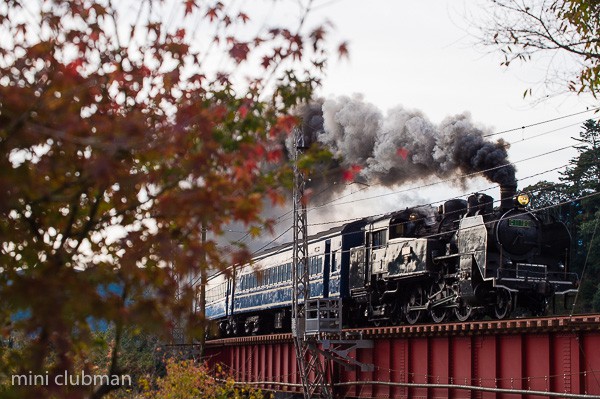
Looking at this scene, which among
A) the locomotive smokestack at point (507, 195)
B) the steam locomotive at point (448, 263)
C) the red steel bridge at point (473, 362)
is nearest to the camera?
the red steel bridge at point (473, 362)

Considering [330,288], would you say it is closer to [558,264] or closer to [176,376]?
[176,376]

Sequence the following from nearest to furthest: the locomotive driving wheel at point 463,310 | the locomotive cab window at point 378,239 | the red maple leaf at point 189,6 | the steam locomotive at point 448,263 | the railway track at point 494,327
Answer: the red maple leaf at point 189,6 < the railway track at point 494,327 < the steam locomotive at point 448,263 < the locomotive driving wheel at point 463,310 < the locomotive cab window at point 378,239

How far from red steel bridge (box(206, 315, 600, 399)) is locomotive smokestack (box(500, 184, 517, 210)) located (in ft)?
16.2

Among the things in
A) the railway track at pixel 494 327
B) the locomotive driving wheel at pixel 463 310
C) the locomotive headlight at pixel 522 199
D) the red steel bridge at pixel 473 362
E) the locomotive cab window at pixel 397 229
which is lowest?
the red steel bridge at pixel 473 362

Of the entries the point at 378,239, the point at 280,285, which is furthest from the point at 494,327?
the point at 280,285

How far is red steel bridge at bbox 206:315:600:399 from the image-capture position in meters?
18.6

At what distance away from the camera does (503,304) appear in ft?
83.8

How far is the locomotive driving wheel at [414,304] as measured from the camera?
91.4 feet

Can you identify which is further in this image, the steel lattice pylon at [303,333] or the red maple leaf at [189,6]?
the steel lattice pylon at [303,333]

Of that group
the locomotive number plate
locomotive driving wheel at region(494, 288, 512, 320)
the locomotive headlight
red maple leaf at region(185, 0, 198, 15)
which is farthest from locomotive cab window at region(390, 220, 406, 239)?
red maple leaf at region(185, 0, 198, 15)

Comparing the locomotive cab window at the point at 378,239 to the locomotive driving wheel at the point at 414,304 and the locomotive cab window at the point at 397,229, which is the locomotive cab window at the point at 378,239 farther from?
the locomotive driving wheel at the point at 414,304

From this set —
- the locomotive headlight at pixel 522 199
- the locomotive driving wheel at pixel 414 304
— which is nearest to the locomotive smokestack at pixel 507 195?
the locomotive headlight at pixel 522 199

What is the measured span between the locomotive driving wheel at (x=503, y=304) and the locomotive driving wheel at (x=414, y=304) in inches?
105

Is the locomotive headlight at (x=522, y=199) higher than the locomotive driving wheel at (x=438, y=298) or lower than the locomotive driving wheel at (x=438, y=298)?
higher
